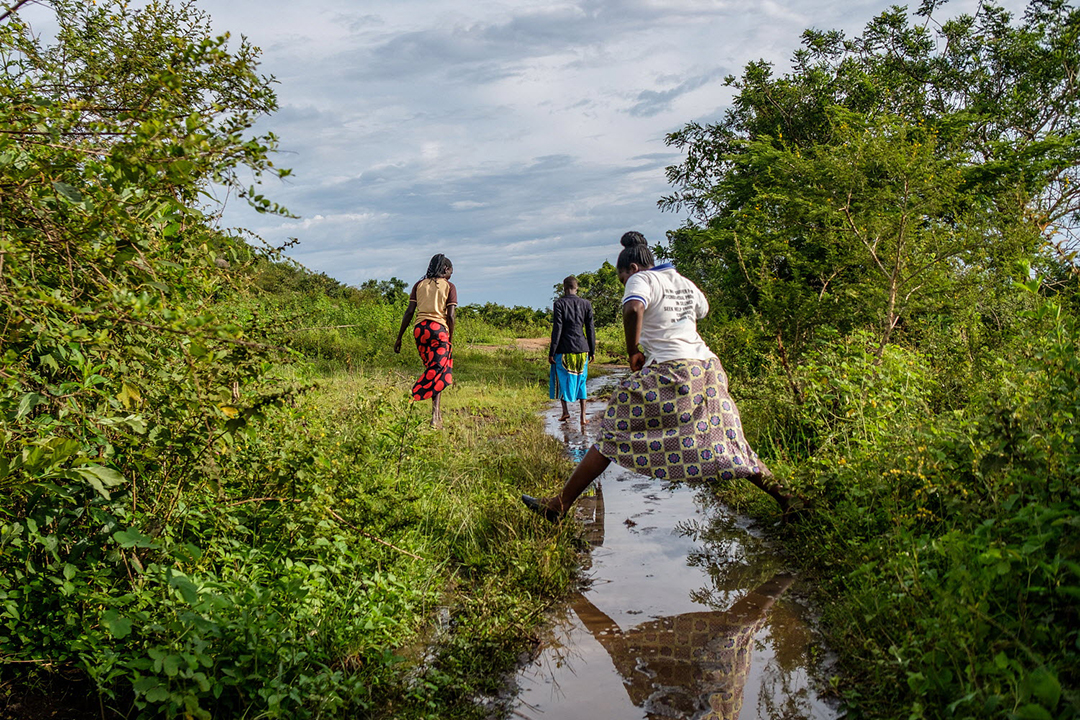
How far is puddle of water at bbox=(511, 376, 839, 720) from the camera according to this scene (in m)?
3.17

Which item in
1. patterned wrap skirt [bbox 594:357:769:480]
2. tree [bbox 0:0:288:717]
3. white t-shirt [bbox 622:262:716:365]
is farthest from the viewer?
white t-shirt [bbox 622:262:716:365]

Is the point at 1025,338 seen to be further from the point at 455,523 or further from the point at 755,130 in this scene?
the point at 755,130

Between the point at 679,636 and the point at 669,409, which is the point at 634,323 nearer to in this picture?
the point at 669,409

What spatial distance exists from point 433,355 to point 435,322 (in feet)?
1.30

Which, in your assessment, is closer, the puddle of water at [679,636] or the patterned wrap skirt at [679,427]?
the puddle of water at [679,636]

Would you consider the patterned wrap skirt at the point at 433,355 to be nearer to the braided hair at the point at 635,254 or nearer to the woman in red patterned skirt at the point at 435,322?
the woman in red patterned skirt at the point at 435,322

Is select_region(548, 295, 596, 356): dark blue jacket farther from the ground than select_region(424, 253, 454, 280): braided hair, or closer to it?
closer to it

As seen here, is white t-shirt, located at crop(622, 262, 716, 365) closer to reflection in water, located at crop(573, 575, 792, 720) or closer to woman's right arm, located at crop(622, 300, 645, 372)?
woman's right arm, located at crop(622, 300, 645, 372)

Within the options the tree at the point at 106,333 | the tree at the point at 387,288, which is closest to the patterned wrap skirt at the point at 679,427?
the tree at the point at 106,333

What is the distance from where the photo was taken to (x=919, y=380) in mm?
5609

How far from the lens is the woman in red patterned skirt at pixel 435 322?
8.91 meters

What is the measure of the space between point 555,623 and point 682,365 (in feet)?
5.86

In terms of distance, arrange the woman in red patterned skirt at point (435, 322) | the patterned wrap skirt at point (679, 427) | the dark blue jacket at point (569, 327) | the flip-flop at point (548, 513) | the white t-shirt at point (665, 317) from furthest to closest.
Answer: the dark blue jacket at point (569, 327) < the woman in red patterned skirt at point (435, 322) < the flip-flop at point (548, 513) < the white t-shirt at point (665, 317) < the patterned wrap skirt at point (679, 427)

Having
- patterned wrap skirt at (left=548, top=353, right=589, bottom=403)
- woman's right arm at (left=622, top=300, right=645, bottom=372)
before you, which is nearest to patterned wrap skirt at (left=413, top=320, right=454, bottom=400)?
patterned wrap skirt at (left=548, top=353, right=589, bottom=403)
